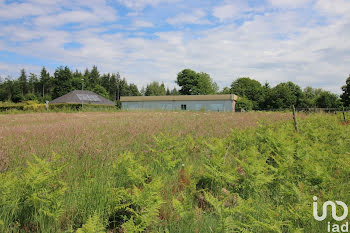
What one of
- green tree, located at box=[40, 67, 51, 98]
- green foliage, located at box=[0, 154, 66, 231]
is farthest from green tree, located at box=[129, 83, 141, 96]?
green foliage, located at box=[0, 154, 66, 231]

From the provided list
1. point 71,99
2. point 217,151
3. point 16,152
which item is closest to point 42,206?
point 16,152

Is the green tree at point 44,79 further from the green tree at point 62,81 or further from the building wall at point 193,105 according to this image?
the building wall at point 193,105

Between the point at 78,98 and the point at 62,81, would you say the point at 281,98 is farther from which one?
the point at 62,81

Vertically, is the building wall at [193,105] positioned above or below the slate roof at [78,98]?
below

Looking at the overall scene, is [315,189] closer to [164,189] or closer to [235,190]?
[235,190]

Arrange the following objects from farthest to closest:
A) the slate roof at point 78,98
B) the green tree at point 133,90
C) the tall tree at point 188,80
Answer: the green tree at point 133,90, the tall tree at point 188,80, the slate roof at point 78,98

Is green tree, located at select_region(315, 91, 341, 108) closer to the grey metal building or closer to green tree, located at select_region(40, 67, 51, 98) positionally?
the grey metal building

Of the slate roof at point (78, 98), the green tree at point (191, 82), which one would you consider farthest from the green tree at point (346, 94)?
the slate roof at point (78, 98)

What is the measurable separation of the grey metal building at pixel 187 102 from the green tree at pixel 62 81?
34.0 m

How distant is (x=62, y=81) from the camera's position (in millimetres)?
77000

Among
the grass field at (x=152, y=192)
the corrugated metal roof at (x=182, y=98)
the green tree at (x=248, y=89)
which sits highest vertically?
the green tree at (x=248, y=89)

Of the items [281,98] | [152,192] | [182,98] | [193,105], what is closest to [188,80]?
[281,98]

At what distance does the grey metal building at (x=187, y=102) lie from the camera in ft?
143

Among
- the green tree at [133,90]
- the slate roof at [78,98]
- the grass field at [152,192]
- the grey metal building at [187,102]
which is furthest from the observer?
the green tree at [133,90]
